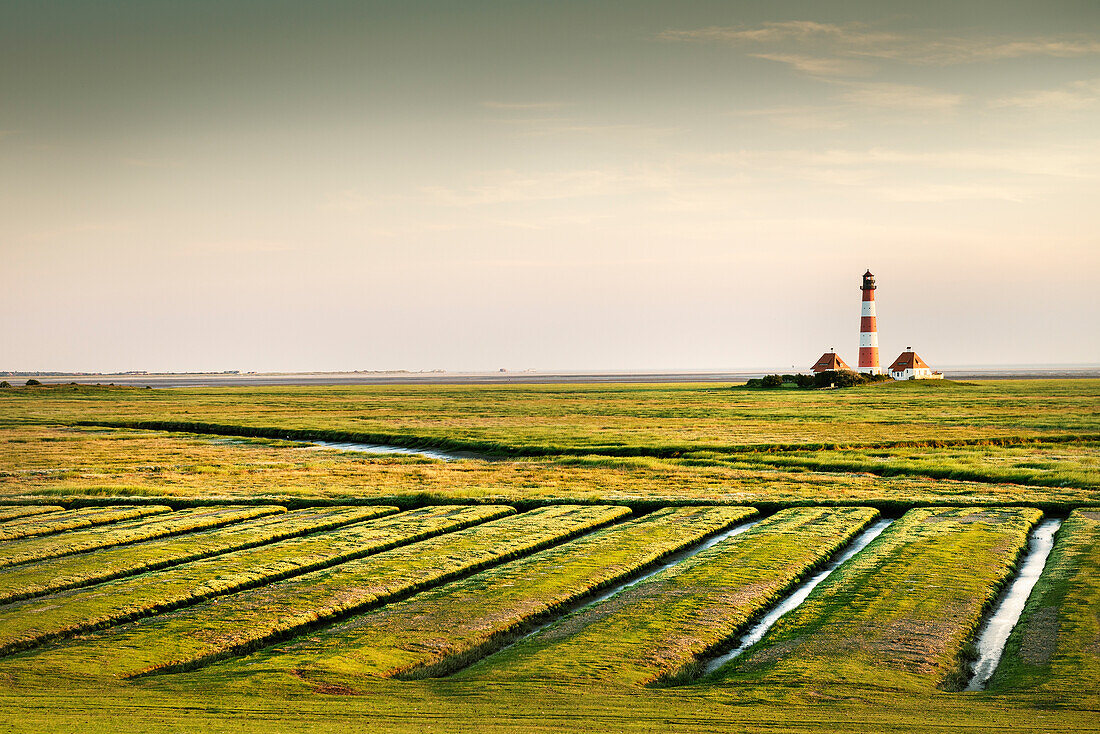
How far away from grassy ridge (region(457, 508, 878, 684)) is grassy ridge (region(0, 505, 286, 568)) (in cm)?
1137

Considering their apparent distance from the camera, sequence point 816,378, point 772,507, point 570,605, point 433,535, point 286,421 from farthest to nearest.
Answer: point 816,378 < point 286,421 < point 772,507 < point 433,535 < point 570,605

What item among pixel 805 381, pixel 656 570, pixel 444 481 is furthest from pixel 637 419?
pixel 805 381

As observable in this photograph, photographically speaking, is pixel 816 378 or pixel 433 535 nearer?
pixel 433 535

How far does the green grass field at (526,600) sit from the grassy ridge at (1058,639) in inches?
2.3

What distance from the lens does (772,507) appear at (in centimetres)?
2823

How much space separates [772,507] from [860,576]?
36.1 ft

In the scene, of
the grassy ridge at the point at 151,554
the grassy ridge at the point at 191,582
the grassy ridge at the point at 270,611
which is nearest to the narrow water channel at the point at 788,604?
the grassy ridge at the point at 270,611

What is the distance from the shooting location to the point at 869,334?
131125mm

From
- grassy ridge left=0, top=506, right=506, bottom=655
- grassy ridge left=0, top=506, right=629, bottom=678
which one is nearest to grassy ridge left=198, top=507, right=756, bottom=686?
grassy ridge left=0, top=506, right=629, bottom=678

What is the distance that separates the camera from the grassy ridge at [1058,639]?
1146 cm

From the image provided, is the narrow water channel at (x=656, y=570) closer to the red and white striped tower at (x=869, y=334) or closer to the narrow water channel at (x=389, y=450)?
the narrow water channel at (x=389, y=450)

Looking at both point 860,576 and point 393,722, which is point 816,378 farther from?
point 393,722

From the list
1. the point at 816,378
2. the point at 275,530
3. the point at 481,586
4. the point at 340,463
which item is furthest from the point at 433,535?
the point at 816,378

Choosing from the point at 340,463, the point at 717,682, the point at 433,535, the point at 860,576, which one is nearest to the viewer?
the point at 717,682
